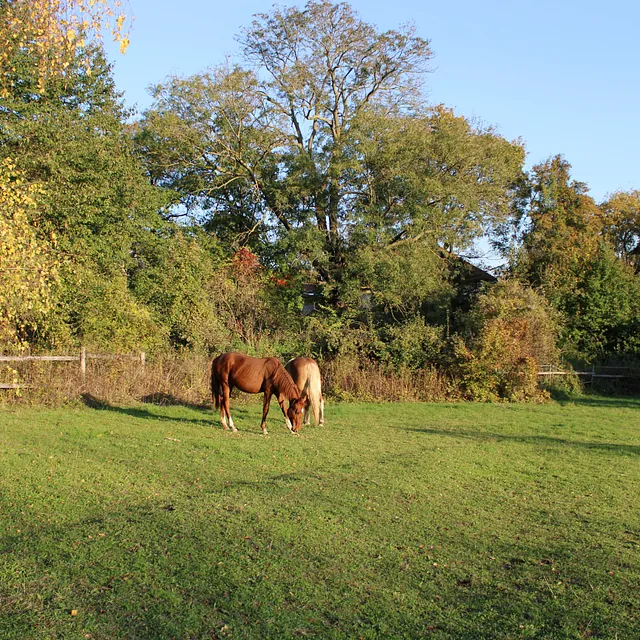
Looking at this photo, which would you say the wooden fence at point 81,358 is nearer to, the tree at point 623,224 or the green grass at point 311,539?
the green grass at point 311,539

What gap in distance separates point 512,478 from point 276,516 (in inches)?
168

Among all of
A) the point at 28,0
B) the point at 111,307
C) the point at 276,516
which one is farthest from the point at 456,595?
the point at 111,307

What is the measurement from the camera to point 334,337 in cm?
2402

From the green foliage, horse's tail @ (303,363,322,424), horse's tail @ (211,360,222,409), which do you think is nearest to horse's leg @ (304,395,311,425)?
horse's tail @ (303,363,322,424)

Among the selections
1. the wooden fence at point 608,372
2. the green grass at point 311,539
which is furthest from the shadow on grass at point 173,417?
the wooden fence at point 608,372

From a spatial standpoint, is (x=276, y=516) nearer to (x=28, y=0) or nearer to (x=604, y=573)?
(x=604, y=573)

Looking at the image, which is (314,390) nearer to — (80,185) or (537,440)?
(537,440)

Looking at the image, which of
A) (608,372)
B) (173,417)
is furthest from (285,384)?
(608,372)

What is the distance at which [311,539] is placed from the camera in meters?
6.53

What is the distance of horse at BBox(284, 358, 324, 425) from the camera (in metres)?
15.0

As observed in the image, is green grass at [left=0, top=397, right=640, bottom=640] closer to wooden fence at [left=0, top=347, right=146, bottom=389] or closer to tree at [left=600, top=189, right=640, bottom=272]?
wooden fence at [left=0, top=347, right=146, bottom=389]

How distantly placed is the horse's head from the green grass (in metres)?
1.16

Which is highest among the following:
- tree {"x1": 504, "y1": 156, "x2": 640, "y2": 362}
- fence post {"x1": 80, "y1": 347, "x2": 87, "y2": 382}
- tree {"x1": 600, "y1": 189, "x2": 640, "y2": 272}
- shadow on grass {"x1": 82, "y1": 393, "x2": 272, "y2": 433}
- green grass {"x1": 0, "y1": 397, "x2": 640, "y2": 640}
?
tree {"x1": 600, "y1": 189, "x2": 640, "y2": 272}

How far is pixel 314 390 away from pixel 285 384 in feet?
3.33
